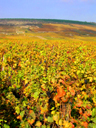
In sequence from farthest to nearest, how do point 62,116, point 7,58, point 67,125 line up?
1. point 7,58
2. point 62,116
3. point 67,125

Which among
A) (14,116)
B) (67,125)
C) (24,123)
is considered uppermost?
(67,125)

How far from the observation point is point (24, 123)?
2.71 metres

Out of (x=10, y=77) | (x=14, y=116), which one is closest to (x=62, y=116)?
(x=14, y=116)

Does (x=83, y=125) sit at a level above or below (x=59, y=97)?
below

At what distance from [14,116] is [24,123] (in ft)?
5.33

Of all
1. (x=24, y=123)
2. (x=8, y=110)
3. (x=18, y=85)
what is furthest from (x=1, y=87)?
(x=24, y=123)

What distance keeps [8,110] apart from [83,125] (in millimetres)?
2493

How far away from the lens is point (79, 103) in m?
2.92

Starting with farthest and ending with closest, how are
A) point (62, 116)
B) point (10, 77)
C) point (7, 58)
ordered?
point (7, 58)
point (10, 77)
point (62, 116)

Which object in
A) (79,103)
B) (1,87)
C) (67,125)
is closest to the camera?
(67,125)

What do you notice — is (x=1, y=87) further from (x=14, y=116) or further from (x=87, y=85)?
(x=87, y=85)

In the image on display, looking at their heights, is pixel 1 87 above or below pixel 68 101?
below

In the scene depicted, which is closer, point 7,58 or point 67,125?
point 67,125

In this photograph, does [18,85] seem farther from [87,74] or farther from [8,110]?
[87,74]
